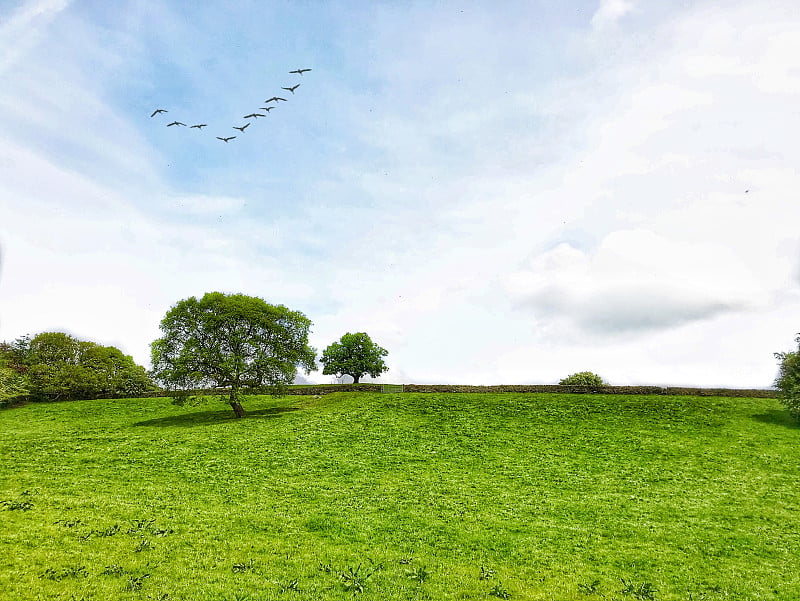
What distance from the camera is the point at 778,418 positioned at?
49906mm

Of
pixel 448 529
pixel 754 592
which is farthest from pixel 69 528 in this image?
pixel 754 592

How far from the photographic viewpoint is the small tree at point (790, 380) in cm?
4810

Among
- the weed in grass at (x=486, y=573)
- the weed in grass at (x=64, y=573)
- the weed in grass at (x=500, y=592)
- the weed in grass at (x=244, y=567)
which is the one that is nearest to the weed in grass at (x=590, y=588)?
the weed in grass at (x=500, y=592)

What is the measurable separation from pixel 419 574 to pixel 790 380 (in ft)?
180

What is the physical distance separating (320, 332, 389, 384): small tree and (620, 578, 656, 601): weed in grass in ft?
252

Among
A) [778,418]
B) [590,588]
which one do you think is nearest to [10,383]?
[590,588]

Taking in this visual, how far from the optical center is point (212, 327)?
54.0 m

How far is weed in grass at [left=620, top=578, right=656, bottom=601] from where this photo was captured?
18.2 meters

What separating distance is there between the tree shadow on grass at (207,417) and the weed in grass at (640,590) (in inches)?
1678

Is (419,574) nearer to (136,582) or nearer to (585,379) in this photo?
(136,582)

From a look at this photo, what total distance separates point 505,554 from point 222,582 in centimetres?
1306

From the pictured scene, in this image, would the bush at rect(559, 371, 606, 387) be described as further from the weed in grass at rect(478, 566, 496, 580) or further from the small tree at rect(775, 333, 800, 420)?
the weed in grass at rect(478, 566, 496, 580)

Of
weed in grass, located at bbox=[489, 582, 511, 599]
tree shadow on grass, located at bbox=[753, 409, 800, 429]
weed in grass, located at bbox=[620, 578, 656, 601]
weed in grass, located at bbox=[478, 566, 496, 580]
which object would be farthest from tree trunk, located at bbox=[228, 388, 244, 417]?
tree shadow on grass, located at bbox=[753, 409, 800, 429]

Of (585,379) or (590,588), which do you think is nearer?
(590,588)
